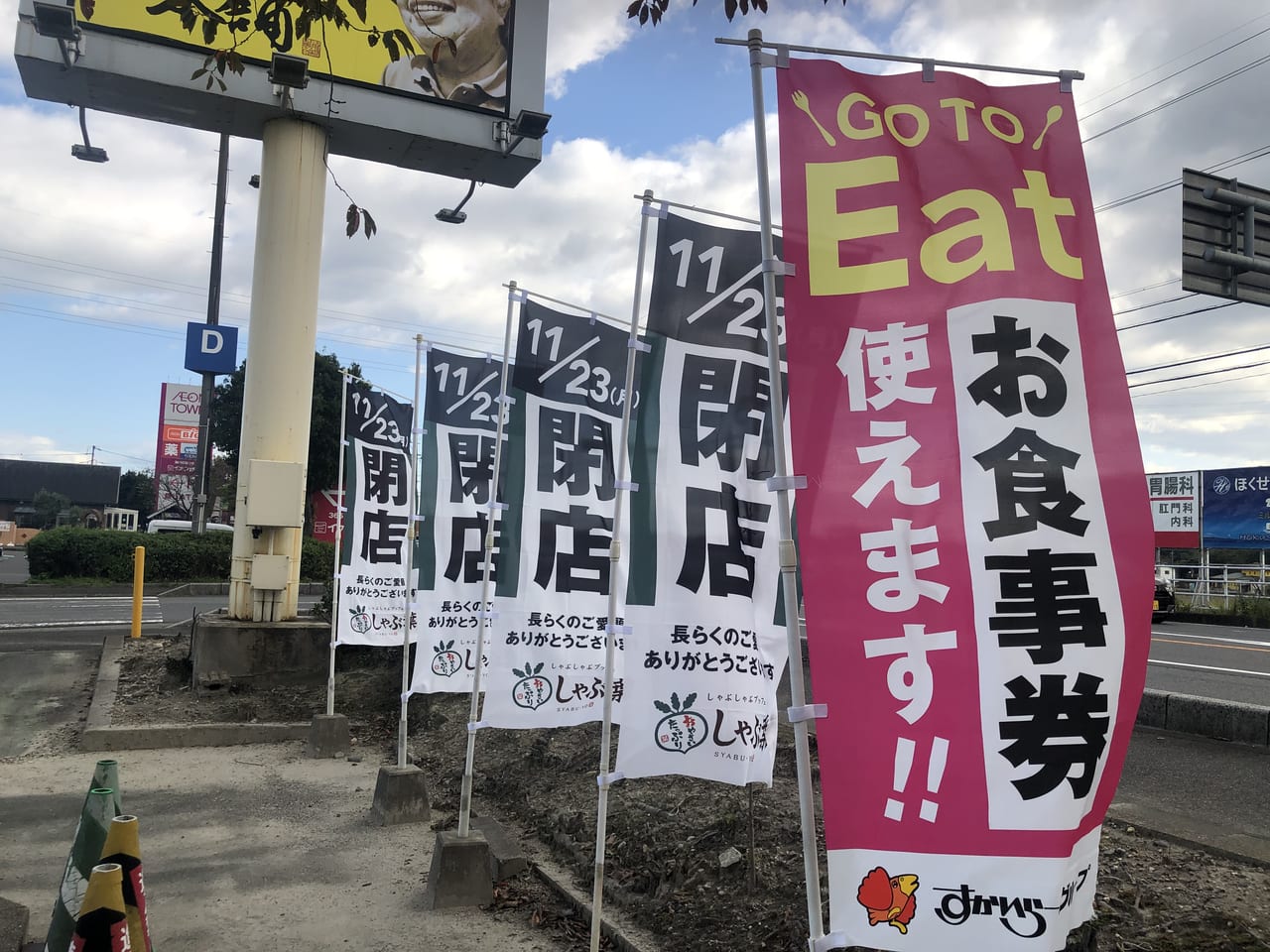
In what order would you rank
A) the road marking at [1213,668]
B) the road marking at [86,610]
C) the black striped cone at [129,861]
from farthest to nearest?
1. the road marking at [86,610]
2. the road marking at [1213,668]
3. the black striped cone at [129,861]

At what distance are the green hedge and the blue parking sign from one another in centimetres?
685

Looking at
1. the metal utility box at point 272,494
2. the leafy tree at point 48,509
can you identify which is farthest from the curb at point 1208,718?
the leafy tree at point 48,509

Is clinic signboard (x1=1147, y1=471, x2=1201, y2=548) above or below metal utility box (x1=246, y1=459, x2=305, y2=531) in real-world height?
above

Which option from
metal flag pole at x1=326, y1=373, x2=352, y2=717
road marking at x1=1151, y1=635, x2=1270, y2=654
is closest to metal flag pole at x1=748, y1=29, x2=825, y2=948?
metal flag pole at x1=326, y1=373, x2=352, y2=717

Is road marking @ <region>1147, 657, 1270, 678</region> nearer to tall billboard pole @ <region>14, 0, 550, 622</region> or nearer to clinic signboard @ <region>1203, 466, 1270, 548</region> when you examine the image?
clinic signboard @ <region>1203, 466, 1270, 548</region>

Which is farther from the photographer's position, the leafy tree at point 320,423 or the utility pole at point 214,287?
the leafy tree at point 320,423

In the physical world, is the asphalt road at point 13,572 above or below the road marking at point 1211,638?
above

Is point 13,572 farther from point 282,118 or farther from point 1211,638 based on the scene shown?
point 1211,638

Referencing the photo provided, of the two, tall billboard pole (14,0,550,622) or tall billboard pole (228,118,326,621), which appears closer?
tall billboard pole (14,0,550,622)

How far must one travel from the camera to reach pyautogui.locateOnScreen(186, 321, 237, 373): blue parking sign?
1617 centimetres

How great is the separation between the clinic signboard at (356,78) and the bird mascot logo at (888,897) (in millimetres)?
9159

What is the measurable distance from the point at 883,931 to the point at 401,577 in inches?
267

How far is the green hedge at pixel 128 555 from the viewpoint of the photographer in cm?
2247

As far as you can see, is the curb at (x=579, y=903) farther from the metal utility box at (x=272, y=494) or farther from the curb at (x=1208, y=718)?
the metal utility box at (x=272, y=494)
